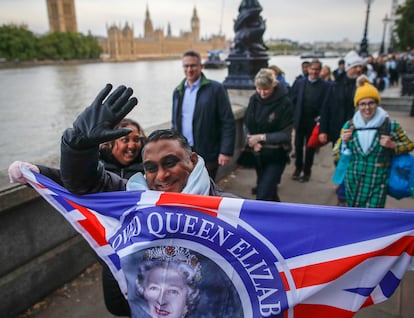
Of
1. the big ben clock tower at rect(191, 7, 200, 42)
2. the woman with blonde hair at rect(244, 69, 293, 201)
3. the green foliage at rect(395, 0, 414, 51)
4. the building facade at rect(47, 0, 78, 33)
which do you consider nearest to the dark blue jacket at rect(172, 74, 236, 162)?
the woman with blonde hair at rect(244, 69, 293, 201)

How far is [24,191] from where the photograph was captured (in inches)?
96.3

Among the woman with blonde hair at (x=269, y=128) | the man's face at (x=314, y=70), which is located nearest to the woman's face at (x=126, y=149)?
the woman with blonde hair at (x=269, y=128)

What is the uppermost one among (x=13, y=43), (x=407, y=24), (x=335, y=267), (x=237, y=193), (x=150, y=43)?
(x=150, y=43)

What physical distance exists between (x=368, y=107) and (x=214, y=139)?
151 cm

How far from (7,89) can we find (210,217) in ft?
43.6

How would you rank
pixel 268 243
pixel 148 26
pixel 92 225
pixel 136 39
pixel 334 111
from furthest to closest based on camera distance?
pixel 148 26 → pixel 136 39 → pixel 334 111 → pixel 92 225 → pixel 268 243

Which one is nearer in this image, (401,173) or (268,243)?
(268,243)

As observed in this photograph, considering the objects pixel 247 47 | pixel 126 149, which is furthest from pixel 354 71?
pixel 126 149

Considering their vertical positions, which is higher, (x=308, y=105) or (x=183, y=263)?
(x=308, y=105)

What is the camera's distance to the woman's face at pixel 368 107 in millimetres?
3248

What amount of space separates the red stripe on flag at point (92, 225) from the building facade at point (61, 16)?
4143 inches

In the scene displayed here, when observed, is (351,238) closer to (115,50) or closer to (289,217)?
(289,217)

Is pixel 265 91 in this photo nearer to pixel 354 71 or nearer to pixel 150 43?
pixel 354 71

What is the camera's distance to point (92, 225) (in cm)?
180
